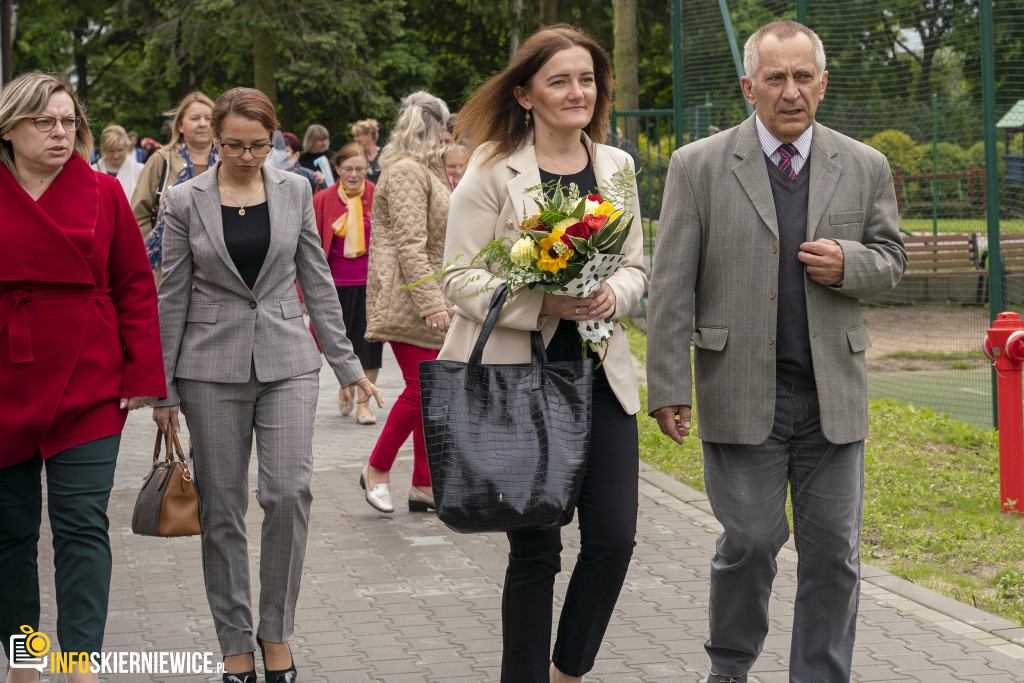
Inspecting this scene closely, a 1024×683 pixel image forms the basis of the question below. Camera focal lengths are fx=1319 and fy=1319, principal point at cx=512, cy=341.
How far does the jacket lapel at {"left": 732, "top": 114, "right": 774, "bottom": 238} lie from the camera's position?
4.07 metres

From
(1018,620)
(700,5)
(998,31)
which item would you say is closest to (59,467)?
(1018,620)

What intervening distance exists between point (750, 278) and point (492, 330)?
0.81m

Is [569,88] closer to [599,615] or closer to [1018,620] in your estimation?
[599,615]

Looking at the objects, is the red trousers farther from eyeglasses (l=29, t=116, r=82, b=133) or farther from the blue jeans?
the blue jeans

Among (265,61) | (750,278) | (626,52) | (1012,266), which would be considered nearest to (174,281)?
(750,278)

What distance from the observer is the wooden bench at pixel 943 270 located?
454 inches

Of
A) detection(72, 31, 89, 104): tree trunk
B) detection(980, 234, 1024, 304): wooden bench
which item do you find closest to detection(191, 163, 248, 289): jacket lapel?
detection(980, 234, 1024, 304): wooden bench

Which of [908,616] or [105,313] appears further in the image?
[908,616]

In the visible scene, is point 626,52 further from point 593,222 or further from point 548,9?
point 593,222

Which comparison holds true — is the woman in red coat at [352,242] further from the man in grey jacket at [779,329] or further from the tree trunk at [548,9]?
the tree trunk at [548,9]

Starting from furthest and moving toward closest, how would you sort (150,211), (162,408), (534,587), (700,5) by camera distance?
1. (700,5)
2. (150,211)
3. (162,408)
4. (534,587)

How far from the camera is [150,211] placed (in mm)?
7746

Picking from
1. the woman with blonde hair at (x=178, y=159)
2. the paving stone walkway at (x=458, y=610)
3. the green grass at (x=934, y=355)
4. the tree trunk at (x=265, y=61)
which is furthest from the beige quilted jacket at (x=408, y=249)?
the tree trunk at (x=265, y=61)

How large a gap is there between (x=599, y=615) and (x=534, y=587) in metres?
0.25
